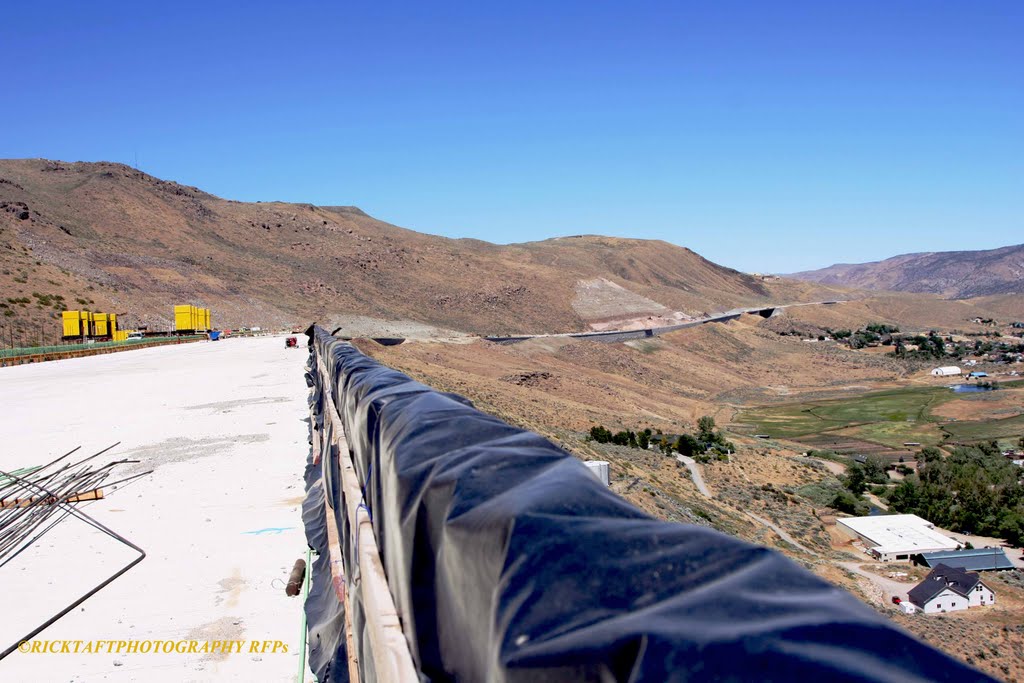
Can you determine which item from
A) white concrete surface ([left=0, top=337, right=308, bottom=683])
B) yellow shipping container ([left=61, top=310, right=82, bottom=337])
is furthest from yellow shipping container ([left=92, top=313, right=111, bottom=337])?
white concrete surface ([left=0, top=337, right=308, bottom=683])

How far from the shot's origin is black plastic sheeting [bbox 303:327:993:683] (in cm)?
117

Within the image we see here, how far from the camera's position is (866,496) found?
32125mm

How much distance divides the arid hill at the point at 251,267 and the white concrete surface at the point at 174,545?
41342 mm

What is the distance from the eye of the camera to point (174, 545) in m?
7.12

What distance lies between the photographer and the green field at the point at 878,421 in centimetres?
5022

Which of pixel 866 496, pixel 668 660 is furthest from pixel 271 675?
pixel 866 496

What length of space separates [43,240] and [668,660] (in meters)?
84.3

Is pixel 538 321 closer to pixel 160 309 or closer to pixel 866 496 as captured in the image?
pixel 160 309

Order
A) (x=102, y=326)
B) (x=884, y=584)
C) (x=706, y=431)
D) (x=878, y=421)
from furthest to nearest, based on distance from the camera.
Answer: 1. (x=878, y=421)
2. (x=102, y=326)
3. (x=706, y=431)
4. (x=884, y=584)

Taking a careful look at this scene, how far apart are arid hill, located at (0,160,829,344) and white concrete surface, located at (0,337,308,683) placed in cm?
4134

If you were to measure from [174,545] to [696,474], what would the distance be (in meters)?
24.2

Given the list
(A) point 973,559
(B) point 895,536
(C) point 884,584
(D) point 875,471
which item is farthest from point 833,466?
(C) point 884,584

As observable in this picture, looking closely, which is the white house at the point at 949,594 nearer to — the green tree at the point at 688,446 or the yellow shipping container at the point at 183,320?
the green tree at the point at 688,446

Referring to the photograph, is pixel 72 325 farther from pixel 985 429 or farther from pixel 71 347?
pixel 985 429
